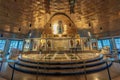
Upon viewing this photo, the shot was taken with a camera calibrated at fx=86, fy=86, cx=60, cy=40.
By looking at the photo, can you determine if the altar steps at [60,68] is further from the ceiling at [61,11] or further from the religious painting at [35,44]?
the ceiling at [61,11]

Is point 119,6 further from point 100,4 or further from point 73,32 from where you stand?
point 73,32

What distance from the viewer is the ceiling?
9195 millimetres

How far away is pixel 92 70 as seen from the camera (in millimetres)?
3418

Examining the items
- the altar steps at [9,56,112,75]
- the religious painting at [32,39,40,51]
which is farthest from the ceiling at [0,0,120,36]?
the altar steps at [9,56,112,75]

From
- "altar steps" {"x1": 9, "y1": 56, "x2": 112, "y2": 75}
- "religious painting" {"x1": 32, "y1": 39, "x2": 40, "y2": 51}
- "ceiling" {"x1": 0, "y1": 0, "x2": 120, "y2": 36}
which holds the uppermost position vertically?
"ceiling" {"x1": 0, "y1": 0, "x2": 120, "y2": 36}

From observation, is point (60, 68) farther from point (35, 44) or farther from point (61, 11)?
point (61, 11)

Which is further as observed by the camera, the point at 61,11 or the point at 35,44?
the point at 61,11

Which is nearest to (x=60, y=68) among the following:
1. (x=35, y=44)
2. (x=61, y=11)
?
(x=35, y=44)

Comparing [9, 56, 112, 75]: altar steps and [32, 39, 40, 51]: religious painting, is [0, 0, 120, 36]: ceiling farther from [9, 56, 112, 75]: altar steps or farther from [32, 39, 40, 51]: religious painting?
[9, 56, 112, 75]: altar steps

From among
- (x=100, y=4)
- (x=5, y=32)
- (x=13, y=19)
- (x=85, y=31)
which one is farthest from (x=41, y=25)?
(x=100, y=4)

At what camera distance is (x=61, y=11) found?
36.4 ft

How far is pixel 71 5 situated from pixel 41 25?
464 cm

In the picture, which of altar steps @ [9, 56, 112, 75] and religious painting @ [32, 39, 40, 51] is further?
religious painting @ [32, 39, 40, 51]

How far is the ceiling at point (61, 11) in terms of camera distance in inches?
362
